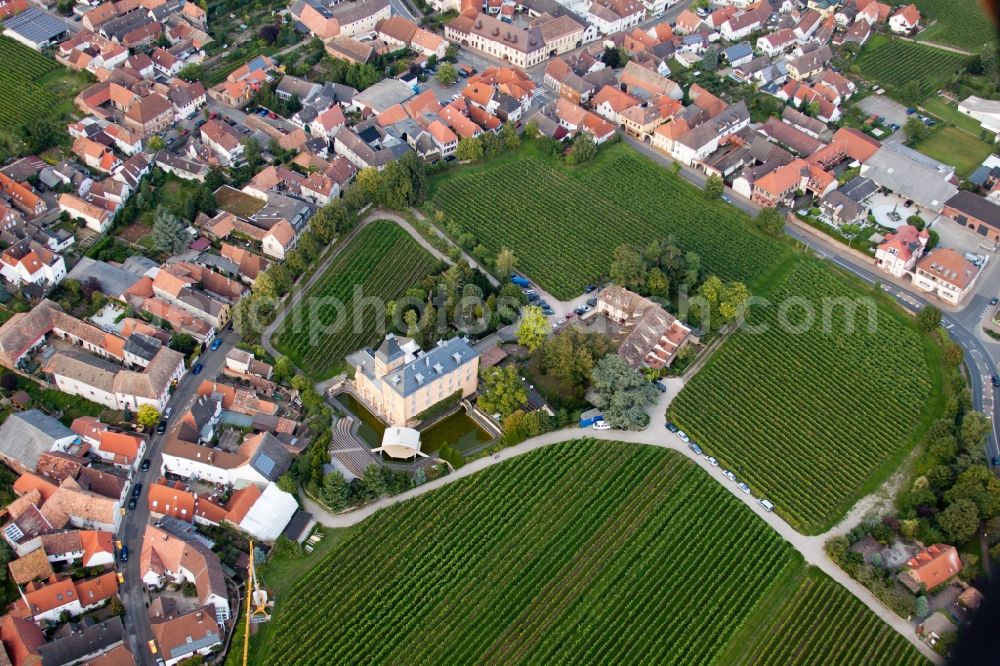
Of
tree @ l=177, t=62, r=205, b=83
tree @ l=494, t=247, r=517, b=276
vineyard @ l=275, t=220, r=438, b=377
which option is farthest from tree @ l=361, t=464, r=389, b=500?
tree @ l=177, t=62, r=205, b=83

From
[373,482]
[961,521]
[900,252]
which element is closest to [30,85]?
[373,482]

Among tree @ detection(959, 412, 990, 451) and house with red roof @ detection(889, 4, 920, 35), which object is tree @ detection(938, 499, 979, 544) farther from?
house with red roof @ detection(889, 4, 920, 35)

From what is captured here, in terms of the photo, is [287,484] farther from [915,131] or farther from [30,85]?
[915,131]

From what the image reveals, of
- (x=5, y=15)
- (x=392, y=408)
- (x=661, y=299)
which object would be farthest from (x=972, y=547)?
(x=5, y=15)

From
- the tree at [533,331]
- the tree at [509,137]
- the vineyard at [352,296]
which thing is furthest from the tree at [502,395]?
the tree at [509,137]

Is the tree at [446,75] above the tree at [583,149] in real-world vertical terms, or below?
above

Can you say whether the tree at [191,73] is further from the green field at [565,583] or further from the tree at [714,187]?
the green field at [565,583]

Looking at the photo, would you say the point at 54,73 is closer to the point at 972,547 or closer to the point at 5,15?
the point at 5,15
